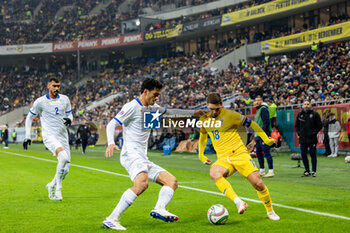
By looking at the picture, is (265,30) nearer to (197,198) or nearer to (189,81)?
(189,81)

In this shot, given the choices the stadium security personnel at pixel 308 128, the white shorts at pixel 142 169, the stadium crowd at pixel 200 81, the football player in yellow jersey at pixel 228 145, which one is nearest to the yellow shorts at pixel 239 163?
the football player in yellow jersey at pixel 228 145

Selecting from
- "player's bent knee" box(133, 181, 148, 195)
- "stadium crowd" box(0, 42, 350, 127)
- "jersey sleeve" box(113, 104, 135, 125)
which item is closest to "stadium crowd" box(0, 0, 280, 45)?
"stadium crowd" box(0, 42, 350, 127)

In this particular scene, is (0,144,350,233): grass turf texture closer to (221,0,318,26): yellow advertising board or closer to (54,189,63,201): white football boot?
(54,189,63,201): white football boot

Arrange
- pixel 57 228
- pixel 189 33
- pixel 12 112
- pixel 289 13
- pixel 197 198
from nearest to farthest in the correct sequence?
pixel 57 228, pixel 197 198, pixel 289 13, pixel 189 33, pixel 12 112

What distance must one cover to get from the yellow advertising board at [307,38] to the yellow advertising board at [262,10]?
105 inches

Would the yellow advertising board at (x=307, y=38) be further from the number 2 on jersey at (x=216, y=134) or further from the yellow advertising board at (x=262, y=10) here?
the number 2 on jersey at (x=216, y=134)

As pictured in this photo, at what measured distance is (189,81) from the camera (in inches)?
1805

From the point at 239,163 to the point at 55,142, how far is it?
466 centimetres

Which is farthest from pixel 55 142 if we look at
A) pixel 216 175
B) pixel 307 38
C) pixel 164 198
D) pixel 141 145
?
pixel 307 38

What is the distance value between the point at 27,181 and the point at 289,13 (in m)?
36.2

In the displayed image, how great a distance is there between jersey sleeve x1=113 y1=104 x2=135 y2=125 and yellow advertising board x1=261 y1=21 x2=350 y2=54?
31.9 metres

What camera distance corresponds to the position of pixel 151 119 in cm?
675

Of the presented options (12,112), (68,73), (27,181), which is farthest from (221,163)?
(68,73)

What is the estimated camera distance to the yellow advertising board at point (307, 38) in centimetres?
3534
